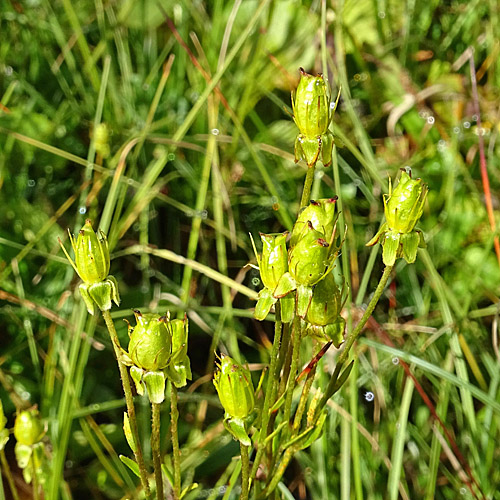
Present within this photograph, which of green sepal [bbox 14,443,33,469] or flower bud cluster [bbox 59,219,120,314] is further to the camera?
green sepal [bbox 14,443,33,469]

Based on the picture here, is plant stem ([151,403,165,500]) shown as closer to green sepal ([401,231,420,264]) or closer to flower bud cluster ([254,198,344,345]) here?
flower bud cluster ([254,198,344,345])

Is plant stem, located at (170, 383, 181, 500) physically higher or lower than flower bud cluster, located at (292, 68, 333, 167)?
lower

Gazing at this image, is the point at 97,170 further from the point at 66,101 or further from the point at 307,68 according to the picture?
the point at 307,68

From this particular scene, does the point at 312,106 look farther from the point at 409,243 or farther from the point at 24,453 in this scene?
the point at 24,453

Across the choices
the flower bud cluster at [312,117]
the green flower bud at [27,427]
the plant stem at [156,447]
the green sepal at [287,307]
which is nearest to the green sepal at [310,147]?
the flower bud cluster at [312,117]

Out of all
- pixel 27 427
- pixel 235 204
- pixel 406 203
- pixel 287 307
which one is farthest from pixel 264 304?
pixel 235 204

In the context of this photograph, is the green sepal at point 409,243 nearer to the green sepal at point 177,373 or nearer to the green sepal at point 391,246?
the green sepal at point 391,246

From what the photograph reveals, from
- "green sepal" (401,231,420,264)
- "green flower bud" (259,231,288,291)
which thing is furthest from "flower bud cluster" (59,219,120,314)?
"green sepal" (401,231,420,264)
